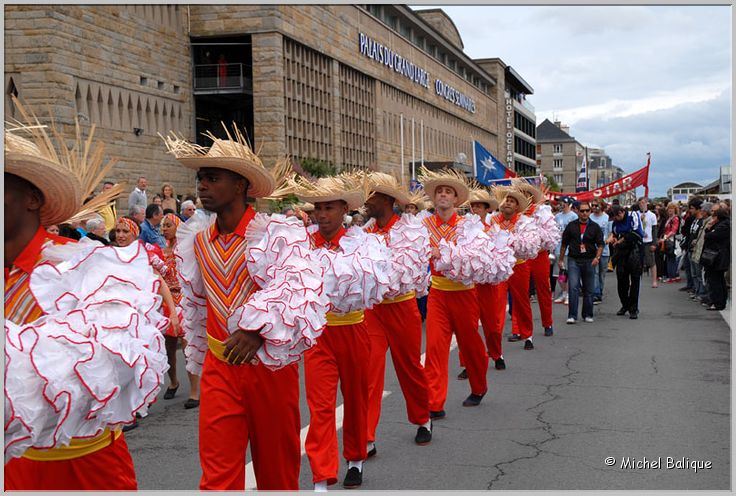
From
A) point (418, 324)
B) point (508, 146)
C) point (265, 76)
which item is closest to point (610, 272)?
point (265, 76)

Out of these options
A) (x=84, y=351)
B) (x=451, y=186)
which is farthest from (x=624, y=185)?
(x=84, y=351)

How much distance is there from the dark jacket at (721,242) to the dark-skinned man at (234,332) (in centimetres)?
1193

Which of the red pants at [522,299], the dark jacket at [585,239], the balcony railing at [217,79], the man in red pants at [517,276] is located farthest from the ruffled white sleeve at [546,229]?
the balcony railing at [217,79]

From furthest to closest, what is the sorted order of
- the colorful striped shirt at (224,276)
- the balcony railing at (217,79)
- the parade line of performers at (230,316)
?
the balcony railing at (217,79)
the colorful striped shirt at (224,276)
the parade line of performers at (230,316)

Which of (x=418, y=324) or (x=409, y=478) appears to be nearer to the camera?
(x=409, y=478)

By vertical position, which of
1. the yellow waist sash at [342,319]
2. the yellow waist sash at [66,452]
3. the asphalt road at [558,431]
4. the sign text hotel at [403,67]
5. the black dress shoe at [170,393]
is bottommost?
the asphalt road at [558,431]

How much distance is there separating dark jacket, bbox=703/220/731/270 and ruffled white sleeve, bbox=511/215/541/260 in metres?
4.81

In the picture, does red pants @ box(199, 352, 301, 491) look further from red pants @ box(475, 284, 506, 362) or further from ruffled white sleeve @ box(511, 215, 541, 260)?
ruffled white sleeve @ box(511, 215, 541, 260)

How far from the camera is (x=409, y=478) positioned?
18.1 ft

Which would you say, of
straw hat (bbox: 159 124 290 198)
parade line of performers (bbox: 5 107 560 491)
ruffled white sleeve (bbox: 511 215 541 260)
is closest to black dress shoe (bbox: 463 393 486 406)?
parade line of performers (bbox: 5 107 560 491)

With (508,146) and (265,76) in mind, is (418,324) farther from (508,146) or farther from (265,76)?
(508,146)

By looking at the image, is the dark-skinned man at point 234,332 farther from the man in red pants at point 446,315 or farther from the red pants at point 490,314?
the red pants at point 490,314

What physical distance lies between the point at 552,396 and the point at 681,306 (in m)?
9.00

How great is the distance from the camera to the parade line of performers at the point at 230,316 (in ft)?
8.84
